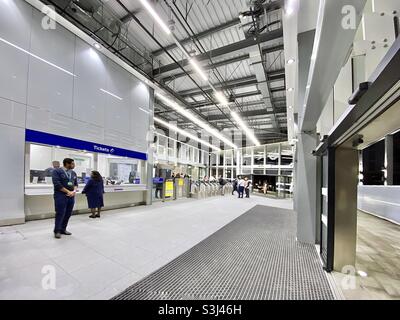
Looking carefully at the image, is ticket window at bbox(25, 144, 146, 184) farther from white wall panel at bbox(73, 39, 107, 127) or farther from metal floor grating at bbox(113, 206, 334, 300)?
metal floor grating at bbox(113, 206, 334, 300)

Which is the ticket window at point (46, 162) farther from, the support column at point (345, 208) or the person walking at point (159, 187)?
the support column at point (345, 208)

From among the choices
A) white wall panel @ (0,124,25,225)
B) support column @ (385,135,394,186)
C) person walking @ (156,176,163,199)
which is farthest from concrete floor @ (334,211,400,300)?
person walking @ (156,176,163,199)

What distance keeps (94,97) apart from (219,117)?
7626 mm

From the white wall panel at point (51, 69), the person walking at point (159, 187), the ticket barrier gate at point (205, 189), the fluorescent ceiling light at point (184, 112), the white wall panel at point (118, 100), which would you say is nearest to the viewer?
the white wall panel at point (51, 69)

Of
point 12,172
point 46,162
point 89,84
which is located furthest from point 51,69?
point 46,162

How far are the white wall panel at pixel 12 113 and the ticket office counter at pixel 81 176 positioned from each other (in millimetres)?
525

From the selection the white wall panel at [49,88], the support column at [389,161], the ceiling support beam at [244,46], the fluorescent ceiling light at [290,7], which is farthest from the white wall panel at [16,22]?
the support column at [389,161]

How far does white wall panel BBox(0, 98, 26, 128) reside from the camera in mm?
→ 4117

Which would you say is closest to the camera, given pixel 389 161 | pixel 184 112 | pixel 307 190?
pixel 307 190

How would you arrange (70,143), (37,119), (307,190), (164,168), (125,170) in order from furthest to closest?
(164,168) < (125,170) < (70,143) < (37,119) < (307,190)

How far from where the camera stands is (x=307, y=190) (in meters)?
3.73

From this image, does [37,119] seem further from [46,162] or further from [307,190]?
[307,190]

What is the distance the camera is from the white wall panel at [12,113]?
412 centimetres

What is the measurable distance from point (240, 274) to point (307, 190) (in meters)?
2.24
